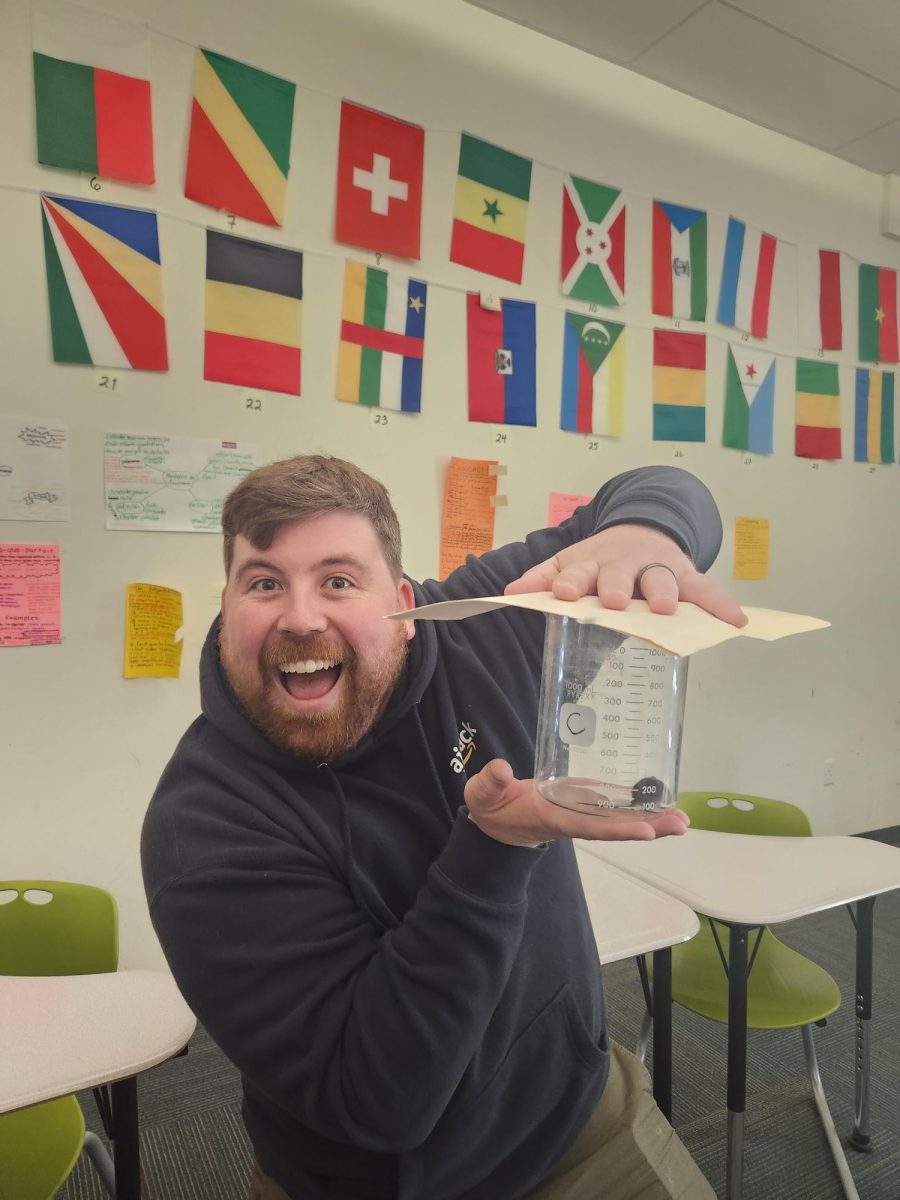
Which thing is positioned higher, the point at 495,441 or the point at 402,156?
the point at 402,156

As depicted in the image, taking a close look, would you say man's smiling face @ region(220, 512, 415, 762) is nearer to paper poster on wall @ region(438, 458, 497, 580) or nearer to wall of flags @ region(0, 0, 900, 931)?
wall of flags @ region(0, 0, 900, 931)

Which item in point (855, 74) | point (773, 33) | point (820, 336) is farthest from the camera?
point (820, 336)

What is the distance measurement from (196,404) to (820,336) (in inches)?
115

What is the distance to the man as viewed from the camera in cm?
80

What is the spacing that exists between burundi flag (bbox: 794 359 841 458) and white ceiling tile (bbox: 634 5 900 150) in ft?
3.25

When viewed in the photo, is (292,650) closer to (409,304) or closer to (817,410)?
(409,304)

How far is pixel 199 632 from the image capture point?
2.38m

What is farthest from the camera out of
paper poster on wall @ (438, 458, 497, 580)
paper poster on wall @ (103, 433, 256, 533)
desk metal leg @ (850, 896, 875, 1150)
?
paper poster on wall @ (438, 458, 497, 580)

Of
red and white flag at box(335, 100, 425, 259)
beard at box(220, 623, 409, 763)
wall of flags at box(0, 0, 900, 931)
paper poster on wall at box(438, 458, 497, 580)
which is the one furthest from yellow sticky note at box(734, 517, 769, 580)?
beard at box(220, 623, 409, 763)

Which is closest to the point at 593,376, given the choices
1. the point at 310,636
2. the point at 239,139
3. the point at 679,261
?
the point at 679,261

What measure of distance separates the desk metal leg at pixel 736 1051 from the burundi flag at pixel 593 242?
2.30 meters

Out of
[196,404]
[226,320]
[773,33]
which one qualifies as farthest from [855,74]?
[196,404]

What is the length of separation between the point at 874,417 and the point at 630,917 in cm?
331

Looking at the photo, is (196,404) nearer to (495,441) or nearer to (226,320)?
(226,320)
